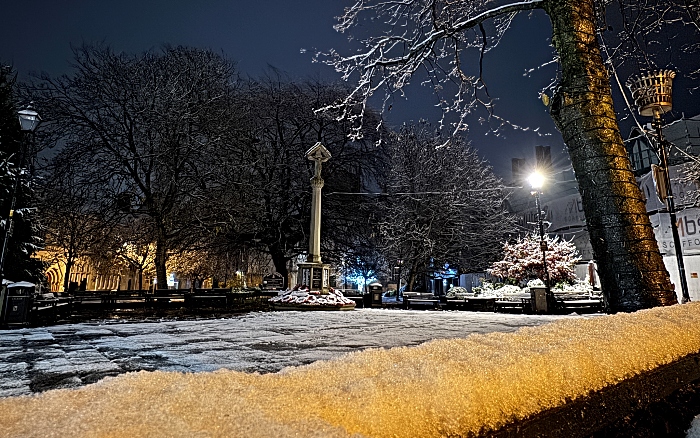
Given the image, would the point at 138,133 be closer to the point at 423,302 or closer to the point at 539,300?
the point at 423,302

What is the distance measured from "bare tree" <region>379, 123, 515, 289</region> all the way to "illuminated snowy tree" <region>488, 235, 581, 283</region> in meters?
4.01

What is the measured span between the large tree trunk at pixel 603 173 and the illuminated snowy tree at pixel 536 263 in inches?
631

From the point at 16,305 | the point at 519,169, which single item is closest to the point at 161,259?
the point at 16,305

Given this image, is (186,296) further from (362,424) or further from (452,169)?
(452,169)

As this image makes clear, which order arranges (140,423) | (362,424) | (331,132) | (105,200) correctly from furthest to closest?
(331,132), (105,200), (362,424), (140,423)

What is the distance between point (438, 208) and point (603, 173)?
20233mm

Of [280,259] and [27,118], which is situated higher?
[27,118]

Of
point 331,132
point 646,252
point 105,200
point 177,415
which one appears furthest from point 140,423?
point 331,132

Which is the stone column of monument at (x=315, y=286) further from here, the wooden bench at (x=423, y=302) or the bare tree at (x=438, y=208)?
the bare tree at (x=438, y=208)

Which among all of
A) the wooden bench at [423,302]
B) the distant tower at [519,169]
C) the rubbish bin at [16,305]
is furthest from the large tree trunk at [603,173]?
the distant tower at [519,169]

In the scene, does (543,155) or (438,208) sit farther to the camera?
(543,155)

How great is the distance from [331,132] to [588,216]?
19799 millimetres

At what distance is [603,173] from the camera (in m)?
4.96

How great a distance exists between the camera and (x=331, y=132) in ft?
77.6
